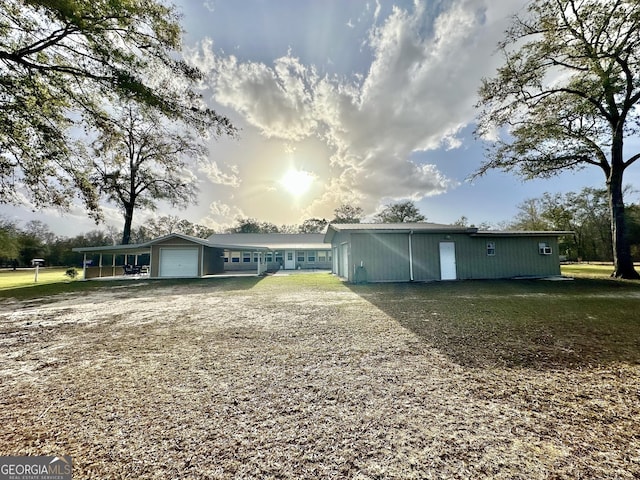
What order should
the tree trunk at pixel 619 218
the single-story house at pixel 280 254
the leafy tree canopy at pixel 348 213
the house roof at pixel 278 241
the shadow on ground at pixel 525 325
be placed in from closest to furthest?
the shadow on ground at pixel 525 325
the tree trunk at pixel 619 218
the single-story house at pixel 280 254
the house roof at pixel 278 241
the leafy tree canopy at pixel 348 213

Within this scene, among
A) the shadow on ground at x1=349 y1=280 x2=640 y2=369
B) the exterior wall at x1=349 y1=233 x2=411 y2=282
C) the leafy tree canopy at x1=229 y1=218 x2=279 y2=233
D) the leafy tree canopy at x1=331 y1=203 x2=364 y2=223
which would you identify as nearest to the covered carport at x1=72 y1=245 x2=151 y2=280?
the exterior wall at x1=349 y1=233 x2=411 y2=282

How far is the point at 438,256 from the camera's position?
13039mm

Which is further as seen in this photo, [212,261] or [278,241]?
[278,241]

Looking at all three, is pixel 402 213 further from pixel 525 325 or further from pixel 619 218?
pixel 525 325

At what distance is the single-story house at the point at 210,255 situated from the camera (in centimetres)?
1691

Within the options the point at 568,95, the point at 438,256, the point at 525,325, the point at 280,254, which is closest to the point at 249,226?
the point at 280,254

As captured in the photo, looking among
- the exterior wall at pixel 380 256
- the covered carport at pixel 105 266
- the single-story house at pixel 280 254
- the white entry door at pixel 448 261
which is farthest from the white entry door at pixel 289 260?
the white entry door at pixel 448 261

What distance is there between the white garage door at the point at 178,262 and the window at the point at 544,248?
67.6 feet

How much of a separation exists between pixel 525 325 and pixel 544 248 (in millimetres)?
12267

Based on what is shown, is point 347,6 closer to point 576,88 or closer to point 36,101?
point 36,101

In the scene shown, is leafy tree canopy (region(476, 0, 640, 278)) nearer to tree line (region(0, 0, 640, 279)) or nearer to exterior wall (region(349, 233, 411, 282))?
tree line (region(0, 0, 640, 279))

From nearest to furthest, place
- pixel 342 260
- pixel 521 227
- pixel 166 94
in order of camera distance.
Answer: pixel 166 94, pixel 342 260, pixel 521 227

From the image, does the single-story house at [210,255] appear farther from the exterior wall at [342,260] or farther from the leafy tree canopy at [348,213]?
the leafy tree canopy at [348,213]

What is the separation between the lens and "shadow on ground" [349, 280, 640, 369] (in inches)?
143
